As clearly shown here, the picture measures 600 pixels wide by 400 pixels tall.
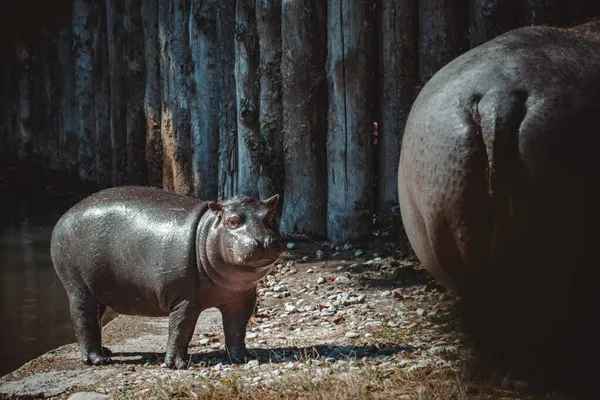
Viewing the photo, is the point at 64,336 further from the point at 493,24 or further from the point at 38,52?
the point at 38,52

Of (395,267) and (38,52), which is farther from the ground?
(38,52)

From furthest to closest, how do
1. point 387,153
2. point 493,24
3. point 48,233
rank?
1. point 48,233
2. point 387,153
3. point 493,24

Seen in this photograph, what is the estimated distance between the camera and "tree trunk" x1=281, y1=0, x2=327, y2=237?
23.9ft

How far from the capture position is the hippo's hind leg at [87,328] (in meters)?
4.82

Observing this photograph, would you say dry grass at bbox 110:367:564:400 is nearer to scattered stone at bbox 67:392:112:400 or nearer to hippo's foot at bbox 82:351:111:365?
scattered stone at bbox 67:392:112:400

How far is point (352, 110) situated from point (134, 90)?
5227 mm

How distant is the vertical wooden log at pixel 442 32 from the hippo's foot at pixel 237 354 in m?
2.97

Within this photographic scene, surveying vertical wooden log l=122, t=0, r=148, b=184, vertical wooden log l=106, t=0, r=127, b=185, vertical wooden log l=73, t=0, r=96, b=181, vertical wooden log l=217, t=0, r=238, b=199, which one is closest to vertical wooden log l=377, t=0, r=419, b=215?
vertical wooden log l=217, t=0, r=238, b=199

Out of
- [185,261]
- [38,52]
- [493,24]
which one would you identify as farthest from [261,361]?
[38,52]

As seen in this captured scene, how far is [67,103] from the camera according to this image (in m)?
13.7

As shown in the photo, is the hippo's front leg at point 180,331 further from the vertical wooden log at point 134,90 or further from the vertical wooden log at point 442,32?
the vertical wooden log at point 134,90

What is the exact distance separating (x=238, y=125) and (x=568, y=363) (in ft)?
17.5

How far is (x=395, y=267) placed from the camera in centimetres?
627

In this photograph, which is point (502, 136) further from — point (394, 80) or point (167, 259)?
point (394, 80)
